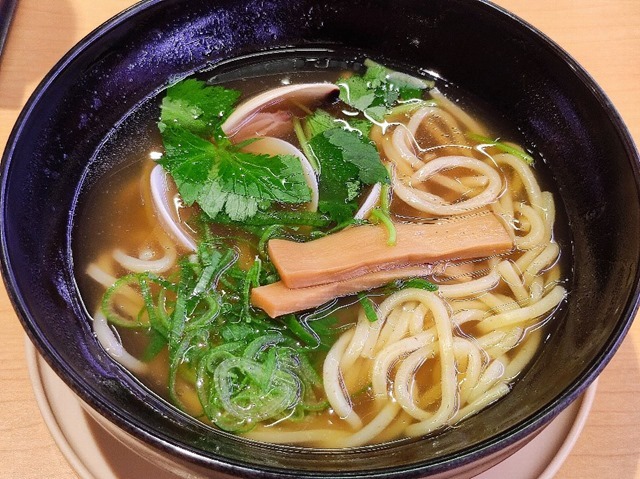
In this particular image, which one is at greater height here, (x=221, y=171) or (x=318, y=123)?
(x=318, y=123)

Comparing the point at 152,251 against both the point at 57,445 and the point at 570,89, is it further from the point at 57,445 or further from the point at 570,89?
the point at 570,89

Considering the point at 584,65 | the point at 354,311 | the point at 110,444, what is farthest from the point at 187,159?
the point at 584,65

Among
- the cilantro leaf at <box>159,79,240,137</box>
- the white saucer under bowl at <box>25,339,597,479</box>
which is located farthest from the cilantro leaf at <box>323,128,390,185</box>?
the white saucer under bowl at <box>25,339,597,479</box>

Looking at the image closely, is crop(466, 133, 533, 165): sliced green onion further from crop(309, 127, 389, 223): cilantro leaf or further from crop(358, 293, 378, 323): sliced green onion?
crop(358, 293, 378, 323): sliced green onion

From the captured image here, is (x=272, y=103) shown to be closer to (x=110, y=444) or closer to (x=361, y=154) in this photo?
(x=361, y=154)

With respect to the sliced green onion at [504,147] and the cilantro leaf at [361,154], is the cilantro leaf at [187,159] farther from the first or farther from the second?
the sliced green onion at [504,147]

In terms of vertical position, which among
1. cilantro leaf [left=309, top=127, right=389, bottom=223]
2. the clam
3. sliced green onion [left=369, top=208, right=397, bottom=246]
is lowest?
sliced green onion [left=369, top=208, right=397, bottom=246]

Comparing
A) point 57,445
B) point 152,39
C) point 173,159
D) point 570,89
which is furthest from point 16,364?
point 570,89

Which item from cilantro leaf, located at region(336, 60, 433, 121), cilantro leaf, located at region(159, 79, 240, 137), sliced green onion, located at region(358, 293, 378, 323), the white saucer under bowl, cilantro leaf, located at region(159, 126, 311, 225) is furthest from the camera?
cilantro leaf, located at region(336, 60, 433, 121)
